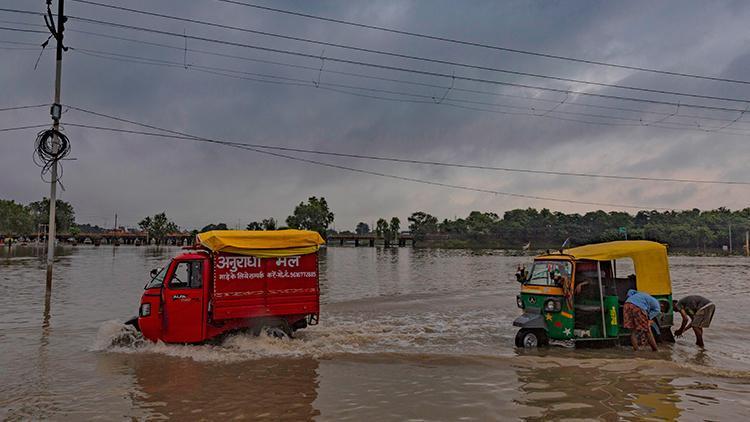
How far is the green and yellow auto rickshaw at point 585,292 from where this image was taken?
10.9 metres

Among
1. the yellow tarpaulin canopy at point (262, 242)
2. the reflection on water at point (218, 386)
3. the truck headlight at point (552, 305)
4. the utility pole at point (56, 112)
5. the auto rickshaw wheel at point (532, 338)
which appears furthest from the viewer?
the utility pole at point (56, 112)

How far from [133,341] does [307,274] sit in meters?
4.23

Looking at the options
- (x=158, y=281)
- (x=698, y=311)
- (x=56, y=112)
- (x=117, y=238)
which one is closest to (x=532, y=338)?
(x=698, y=311)

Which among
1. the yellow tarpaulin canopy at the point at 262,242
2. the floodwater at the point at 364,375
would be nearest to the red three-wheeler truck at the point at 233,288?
the yellow tarpaulin canopy at the point at 262,242

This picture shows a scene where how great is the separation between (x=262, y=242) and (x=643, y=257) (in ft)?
30.9

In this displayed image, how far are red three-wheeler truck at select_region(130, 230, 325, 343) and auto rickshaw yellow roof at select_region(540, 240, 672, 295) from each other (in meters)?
6.33

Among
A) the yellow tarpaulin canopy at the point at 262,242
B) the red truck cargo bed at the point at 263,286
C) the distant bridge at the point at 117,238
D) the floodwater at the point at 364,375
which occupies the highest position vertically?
the distant bridge at the point at 117,238

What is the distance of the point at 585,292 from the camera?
11.5 meters

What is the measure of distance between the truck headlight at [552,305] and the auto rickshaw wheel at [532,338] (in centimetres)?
66

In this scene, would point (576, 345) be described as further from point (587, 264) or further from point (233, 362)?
point (233, 362)

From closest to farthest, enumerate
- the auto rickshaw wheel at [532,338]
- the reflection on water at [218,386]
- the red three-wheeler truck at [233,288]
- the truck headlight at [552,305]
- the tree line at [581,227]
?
1. the reflection on water at [218,386]
2. the red three-wheeler truck at [233,288]
3. the truck headlight at [552,305]
4. the auto rickshaw wheel at [532,338]
5. the tree line at [581,227]

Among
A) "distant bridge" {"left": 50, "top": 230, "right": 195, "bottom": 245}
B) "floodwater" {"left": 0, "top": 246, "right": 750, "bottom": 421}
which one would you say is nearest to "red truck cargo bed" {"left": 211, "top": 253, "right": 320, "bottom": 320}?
"floodwater" {"left": 0, "top": 246, "right": 750, "bottom": 421}

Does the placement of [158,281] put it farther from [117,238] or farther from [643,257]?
[117,238]

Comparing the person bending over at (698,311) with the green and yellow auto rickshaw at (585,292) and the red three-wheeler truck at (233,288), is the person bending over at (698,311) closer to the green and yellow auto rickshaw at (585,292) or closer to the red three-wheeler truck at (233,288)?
the green and yellow auto rickshaw at (585,292)
